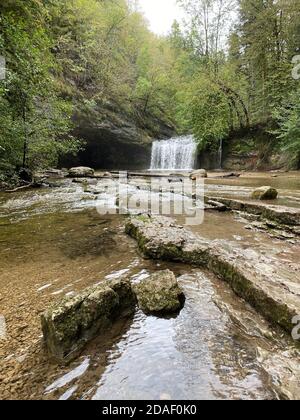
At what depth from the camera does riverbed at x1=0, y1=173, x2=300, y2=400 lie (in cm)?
123

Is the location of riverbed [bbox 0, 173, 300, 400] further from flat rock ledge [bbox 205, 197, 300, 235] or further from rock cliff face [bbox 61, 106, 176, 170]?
rock cliff face [bbox 61, 106, 176, 170]

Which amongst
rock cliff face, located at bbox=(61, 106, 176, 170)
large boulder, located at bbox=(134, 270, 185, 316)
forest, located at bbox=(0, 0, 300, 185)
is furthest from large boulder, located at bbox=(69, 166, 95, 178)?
large boulder, located at bbox=(134, 270, 185, 316)

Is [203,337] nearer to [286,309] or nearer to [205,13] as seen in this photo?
[286,309]

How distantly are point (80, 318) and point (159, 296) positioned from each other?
2.03 feet

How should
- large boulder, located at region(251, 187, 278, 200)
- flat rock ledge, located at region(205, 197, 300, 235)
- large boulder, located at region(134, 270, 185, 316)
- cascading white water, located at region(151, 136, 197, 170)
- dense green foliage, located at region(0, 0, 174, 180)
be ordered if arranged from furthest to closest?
cascading white water, located at region(151, 136, 197, 170)
dense green foliage, located at region(0, 0, 174, 180)
large boulder, located at region(251, 187, 278, 200)
flat rock ledge, located at region(205, 197, 300, 235)
large boulder, located at region(134, 270, 185, 316)

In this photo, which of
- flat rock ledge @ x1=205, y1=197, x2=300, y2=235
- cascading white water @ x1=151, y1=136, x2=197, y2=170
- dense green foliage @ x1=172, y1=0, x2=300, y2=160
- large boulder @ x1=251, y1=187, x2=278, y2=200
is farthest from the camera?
cascading white water @ x1=151, y1=136, x2=197, y2=170

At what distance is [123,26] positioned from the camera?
73.5ft

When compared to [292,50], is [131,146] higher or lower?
lower

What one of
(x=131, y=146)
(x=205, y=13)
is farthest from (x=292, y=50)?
(x=131, y=146)

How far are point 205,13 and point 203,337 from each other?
2501 centimetres

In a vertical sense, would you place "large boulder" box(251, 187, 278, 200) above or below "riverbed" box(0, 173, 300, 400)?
above

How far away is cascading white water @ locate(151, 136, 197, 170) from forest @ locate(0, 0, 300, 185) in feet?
4.66

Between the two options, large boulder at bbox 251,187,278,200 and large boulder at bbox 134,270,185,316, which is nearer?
Answer: large boulder at bbox 134,270,185,316

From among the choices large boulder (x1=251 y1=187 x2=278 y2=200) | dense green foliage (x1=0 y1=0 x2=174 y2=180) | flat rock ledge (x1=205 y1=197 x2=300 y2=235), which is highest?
dense green foliage (x1=0 y1=0 x2=174 y2=180)
